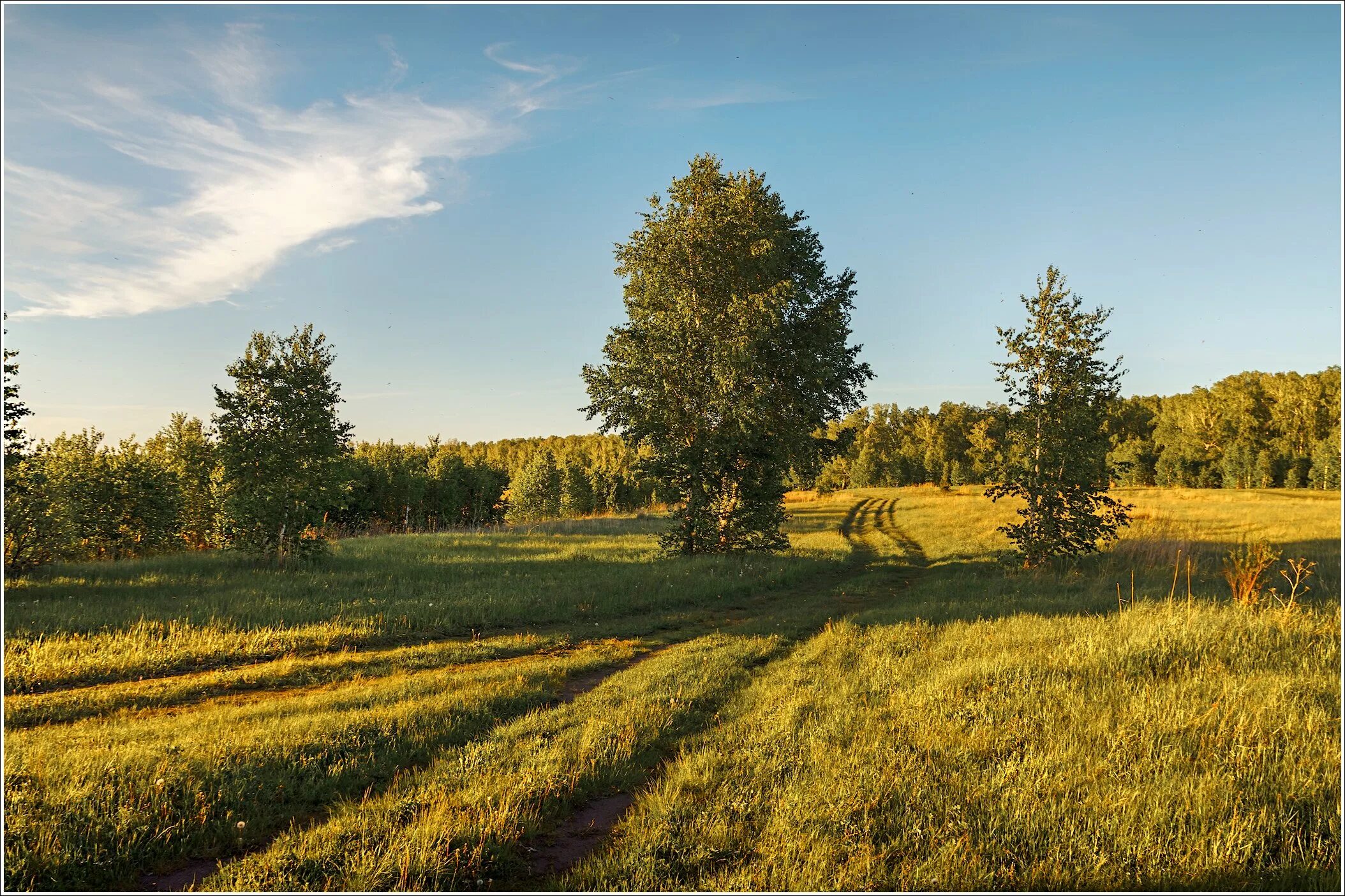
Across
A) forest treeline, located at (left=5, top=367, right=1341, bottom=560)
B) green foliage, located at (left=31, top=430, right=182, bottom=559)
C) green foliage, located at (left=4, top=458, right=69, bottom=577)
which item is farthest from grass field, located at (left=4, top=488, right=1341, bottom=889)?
green foliage, located at (left=31, top=430, right=182, bottom=559)

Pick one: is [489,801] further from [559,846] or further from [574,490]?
[574,490]

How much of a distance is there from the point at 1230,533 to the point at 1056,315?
2000 centimetres

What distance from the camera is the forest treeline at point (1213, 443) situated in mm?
85812

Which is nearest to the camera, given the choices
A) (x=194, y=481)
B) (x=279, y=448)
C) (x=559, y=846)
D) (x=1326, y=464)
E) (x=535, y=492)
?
(x=559, y=846)

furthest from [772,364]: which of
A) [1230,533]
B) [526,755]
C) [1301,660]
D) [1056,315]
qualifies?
[1230,533]

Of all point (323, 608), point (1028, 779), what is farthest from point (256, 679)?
point (1028, 779)

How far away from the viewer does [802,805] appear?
5.44 meters

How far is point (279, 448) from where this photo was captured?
65.0 ft

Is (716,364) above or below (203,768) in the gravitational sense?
above

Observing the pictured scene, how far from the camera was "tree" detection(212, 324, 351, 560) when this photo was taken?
1931 centimetres

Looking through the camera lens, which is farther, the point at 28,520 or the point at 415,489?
the point at 415,489

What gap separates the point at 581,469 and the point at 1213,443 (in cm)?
10086

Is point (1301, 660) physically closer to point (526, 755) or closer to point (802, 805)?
point (802, 805)

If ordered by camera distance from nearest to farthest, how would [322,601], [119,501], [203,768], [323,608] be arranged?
[203,768]
[323,608]
[322,601]
[119,501]
